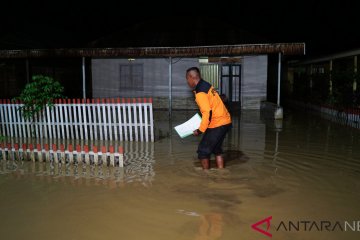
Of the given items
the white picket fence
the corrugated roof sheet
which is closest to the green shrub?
the white picket fence

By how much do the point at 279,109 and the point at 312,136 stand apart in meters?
3.53

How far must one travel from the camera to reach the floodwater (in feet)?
12.9

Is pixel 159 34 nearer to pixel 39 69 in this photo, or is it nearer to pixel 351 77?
pixel 39 69

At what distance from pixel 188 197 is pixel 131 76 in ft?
44.8

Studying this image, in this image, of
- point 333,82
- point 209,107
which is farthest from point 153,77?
point 209,107

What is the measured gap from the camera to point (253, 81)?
17.1m

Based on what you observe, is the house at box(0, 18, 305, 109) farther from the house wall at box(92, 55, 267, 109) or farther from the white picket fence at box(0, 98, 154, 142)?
the white picket fence at box(0, 98, 154, 142)

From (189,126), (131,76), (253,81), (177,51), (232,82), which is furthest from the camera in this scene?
(131,76)

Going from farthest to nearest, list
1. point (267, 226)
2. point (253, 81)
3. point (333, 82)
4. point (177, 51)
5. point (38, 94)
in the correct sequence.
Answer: point (253, 81) → point (333, 82) → point (177, 51) → point (38, 94) → point (267, 226)

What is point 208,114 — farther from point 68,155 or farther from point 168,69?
point 168,69

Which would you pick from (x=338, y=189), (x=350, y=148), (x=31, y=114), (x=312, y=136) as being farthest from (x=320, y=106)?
(x=31, y=114)

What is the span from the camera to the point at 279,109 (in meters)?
13.4

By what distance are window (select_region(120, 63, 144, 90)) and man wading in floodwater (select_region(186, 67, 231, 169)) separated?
40.0ft

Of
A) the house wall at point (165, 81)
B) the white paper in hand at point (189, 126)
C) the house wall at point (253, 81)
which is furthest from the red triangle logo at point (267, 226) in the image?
the house wall at point (253, 81)
